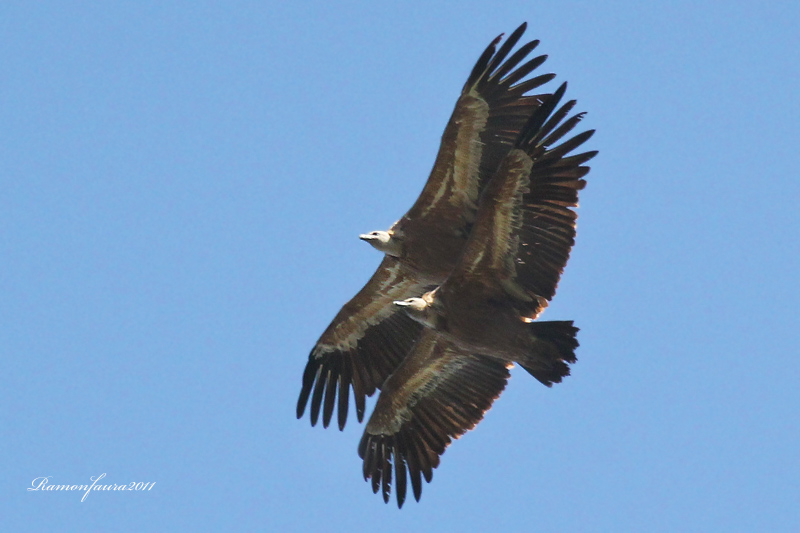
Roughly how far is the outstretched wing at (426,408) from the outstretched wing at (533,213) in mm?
1741

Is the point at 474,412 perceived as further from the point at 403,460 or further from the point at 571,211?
the point at 571,211

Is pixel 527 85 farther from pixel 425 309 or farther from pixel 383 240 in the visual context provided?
pixel 425 309

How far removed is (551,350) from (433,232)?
2.88 metres

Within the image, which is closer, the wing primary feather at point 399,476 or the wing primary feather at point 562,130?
the wing primary feather at point 562,130

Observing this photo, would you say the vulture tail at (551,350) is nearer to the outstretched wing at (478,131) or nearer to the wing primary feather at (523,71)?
the outstretched wing at (478,131)

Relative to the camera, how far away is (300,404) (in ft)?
57.5

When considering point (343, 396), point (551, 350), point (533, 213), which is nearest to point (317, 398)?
point (343, 396)

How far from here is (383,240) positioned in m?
16.4

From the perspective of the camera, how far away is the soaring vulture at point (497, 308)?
552 inches

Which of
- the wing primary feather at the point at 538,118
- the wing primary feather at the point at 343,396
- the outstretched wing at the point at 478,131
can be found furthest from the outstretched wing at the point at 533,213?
the wing primary feather at the point at 343,396

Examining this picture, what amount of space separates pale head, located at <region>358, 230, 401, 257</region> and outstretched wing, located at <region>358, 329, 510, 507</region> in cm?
121

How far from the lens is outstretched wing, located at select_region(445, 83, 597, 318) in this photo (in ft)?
45.8

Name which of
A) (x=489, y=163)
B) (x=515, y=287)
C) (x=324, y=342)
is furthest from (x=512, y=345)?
(x=324, y=342)

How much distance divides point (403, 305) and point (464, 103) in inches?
115
